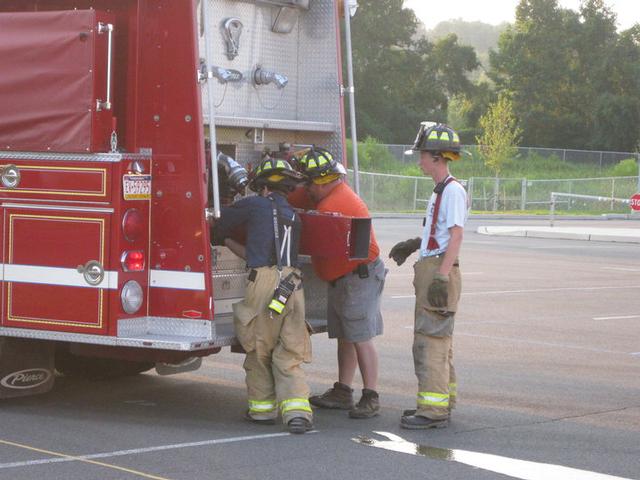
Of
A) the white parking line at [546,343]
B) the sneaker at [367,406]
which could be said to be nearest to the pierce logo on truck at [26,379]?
the sneaker at [367,406]

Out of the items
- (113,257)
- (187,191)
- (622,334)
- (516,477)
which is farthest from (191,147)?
(622,334)

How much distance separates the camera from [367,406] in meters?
8.58

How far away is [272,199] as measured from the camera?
823 centimetres

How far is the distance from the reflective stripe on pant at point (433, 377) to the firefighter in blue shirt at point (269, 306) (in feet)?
2.42

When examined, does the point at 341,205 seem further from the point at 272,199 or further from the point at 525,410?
the point at 525,410

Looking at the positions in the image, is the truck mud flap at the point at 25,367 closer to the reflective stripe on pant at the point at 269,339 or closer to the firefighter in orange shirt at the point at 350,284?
the reflective stripe on pant at the point at 269,339

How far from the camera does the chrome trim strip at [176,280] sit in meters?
8.05

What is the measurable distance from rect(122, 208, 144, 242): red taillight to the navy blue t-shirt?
19.5 inches

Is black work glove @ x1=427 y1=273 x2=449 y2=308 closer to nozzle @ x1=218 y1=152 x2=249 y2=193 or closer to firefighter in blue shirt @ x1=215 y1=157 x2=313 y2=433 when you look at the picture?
firefighter in blue shirt @ x1=215 y1=157 x2=313 y2=433

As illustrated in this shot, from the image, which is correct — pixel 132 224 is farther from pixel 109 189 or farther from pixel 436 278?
pixel 436 278

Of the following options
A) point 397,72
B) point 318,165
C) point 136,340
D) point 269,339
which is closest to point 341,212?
point 318,165

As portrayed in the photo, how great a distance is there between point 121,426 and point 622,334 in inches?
284

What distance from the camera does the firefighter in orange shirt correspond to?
28.2ft

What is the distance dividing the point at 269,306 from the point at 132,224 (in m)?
0.99
